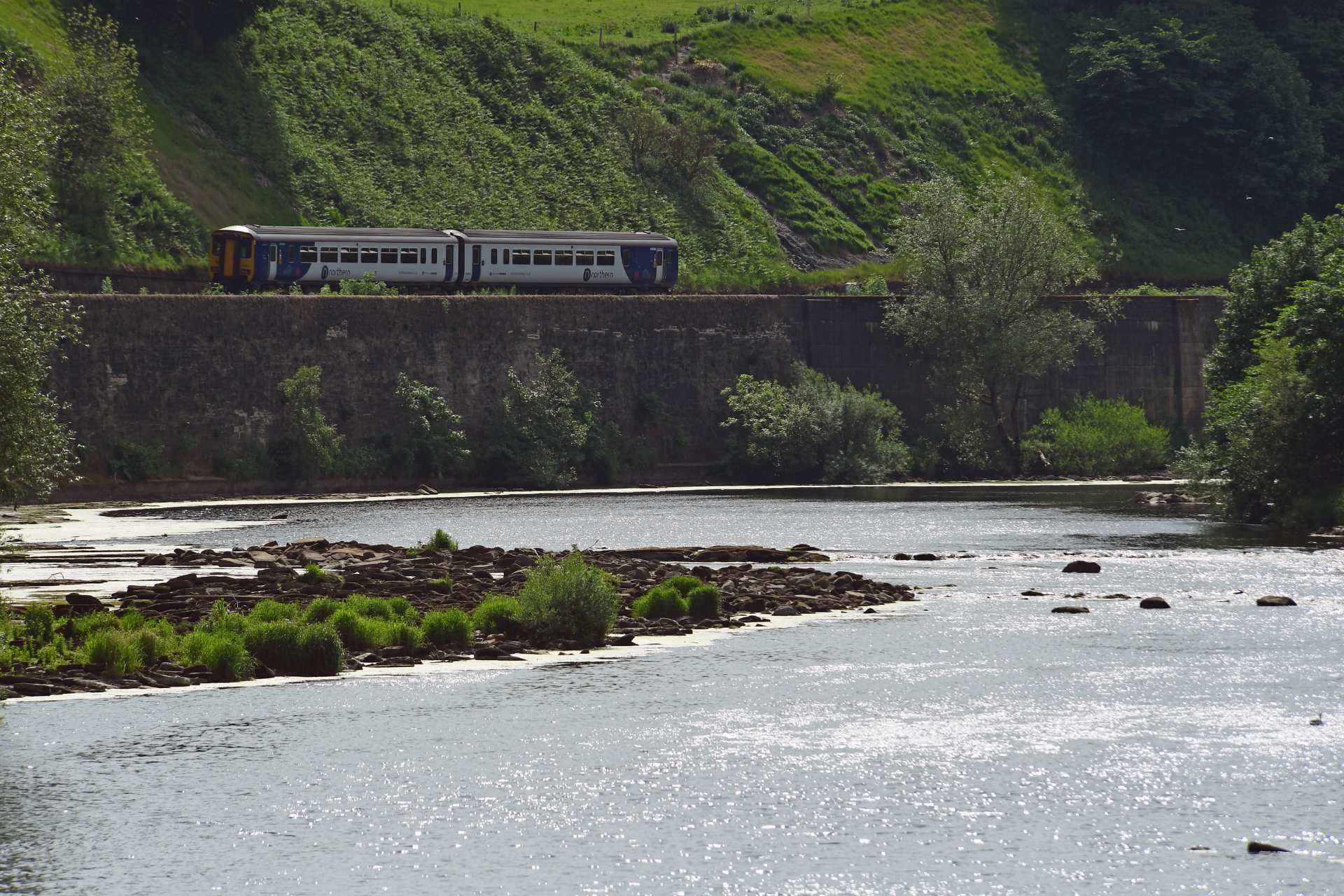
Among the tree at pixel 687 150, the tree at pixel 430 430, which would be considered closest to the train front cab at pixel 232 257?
the tree at pixel 430 430

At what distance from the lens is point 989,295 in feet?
237

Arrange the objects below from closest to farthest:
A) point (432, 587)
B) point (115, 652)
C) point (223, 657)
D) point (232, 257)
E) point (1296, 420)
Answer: point (115, 652) < point (223, 657) < point (432, 587) < point (1296, 420) < point (232, 257)

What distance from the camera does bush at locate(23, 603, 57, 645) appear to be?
25.0m

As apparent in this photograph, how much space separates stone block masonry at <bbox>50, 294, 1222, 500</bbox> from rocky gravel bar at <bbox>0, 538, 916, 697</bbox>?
2122 cm

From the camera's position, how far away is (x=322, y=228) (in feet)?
217

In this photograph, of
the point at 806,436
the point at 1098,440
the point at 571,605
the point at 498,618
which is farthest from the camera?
the point at 1098,440

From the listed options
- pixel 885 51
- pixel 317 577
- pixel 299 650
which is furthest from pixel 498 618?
pixel 885 51

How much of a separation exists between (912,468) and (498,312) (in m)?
20.3

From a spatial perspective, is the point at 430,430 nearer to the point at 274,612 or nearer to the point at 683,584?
the point at 683,584

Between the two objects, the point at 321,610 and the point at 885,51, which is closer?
the point at 321,610

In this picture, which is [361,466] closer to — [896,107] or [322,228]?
[322,228]

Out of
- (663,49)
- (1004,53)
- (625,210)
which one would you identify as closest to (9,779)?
(625,210)

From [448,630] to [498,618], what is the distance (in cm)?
150

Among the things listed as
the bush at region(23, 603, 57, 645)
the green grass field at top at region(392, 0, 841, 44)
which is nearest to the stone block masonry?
the green grass field at top at region(392, 0, 841, 44)
